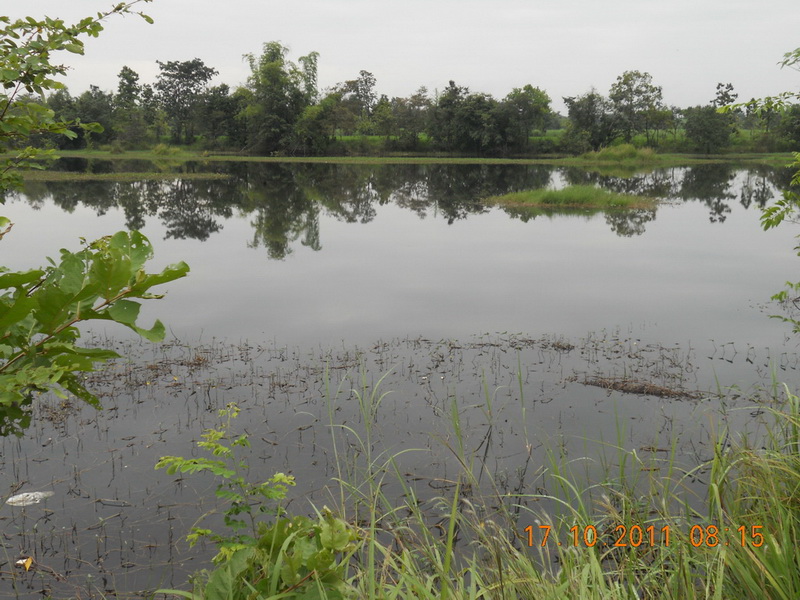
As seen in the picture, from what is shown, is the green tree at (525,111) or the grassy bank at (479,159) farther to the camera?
the green tree at (525,111)

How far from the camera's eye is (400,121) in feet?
247

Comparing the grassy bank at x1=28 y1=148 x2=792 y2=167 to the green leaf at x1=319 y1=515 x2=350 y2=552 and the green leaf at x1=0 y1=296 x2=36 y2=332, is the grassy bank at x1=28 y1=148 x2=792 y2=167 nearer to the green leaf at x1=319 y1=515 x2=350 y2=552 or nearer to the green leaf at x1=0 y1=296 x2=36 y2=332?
the green leaf at x1=319 y1=515 x2=350 y2=552

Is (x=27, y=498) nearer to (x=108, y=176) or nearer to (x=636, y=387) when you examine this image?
(x=636, y=387)

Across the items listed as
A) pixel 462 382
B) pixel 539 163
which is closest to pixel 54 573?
pixel 462 382

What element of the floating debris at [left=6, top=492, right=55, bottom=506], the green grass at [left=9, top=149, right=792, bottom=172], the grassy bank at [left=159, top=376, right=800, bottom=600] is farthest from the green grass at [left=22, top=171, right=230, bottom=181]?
the grassy bank at [left=159, top=376, right=800, bottom=600]

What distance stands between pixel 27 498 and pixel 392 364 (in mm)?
4634

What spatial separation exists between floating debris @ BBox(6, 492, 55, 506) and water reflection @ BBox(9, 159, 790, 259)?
42.2 feet

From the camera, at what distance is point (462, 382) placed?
7938 millimetres

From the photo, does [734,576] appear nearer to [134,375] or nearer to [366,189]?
[134,375]

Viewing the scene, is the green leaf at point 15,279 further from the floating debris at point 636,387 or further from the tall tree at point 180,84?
the tall tree at point 180,84

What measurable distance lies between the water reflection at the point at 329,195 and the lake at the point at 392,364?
0.70 m

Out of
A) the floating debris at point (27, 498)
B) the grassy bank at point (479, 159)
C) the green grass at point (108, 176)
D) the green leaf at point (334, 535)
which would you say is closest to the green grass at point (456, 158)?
the grassy bank at point (479, 159)

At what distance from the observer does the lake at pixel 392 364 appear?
17.0 ft

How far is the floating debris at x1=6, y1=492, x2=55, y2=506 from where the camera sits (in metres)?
5.06
